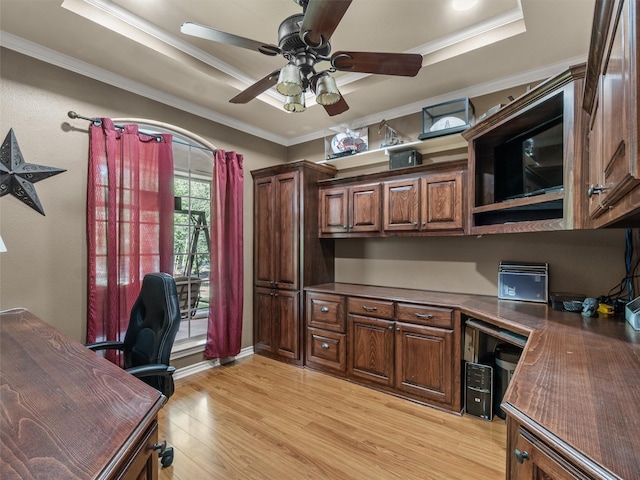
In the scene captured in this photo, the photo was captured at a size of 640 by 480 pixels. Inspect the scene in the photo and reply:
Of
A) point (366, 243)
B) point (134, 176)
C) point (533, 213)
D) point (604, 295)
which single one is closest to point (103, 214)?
point (134, 176)

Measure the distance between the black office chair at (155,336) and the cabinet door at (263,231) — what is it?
5.57 ft

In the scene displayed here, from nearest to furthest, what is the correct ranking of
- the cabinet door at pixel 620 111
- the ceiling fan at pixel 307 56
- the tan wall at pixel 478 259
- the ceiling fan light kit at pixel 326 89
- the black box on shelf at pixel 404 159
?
the cabinet door at pixel 620 111, the ceiling fan at pixel 307 56, the ceiling fan light kit at pixel 326 89, the tan wall at pixel 478 259, the black box on shelf at pixel 404 159

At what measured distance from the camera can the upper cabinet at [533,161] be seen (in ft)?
5.80

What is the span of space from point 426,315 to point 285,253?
1.66 meters

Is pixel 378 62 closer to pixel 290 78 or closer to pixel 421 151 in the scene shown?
pixel 290 78

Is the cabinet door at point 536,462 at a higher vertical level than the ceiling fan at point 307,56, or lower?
lower

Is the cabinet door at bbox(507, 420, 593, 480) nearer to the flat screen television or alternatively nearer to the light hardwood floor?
the light hardwood floor

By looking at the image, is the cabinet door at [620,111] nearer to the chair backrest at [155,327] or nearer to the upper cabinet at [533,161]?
the upper cabinet at [533,161]

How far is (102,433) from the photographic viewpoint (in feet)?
2.68

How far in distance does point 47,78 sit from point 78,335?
1.98 metres

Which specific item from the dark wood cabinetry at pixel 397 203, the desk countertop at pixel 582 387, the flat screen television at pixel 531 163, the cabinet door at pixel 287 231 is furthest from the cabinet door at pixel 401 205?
the desk countertop at pixel 582 387

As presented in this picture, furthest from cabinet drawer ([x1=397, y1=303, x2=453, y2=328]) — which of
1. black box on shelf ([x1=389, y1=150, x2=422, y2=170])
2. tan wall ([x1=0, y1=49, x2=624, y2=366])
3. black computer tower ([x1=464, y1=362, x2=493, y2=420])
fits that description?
black box on shelf ([x1=389, y1=150, x2=422, y2=170])

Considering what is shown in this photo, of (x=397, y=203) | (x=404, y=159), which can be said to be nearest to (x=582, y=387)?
(x=397, y=203)

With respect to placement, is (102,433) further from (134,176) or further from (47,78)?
(47,78)
